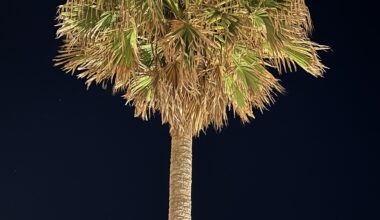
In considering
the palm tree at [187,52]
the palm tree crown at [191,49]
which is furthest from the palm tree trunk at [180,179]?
the palm tree crown at [191,49]

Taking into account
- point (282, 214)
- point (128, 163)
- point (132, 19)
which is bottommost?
point (132, 19)

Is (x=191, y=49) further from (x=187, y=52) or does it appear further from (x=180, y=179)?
(x=180, y=179)

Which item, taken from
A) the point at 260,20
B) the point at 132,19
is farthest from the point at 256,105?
the point at 132,19

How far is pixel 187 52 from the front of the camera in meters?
8.77

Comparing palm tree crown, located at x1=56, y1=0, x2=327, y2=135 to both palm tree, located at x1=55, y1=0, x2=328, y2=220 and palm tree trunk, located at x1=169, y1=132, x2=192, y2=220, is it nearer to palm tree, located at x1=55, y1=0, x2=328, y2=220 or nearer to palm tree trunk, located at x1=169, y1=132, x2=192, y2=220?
palm tree, located at x1=55, y1=0, x2=328, y2=220

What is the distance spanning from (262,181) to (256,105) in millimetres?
10483

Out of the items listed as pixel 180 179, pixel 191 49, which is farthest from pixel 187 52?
pixel 180 179

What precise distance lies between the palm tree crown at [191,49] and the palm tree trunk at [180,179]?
20cm

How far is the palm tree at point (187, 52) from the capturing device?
880cm

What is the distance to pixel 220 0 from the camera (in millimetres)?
8914

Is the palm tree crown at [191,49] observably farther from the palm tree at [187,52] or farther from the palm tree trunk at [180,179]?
the palm tree trunk at [180,179]

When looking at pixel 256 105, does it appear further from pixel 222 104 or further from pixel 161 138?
pixel 161 138

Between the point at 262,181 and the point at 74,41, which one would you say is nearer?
the point at 74,41

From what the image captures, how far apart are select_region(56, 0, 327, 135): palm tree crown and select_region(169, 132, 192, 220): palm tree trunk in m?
0.20
